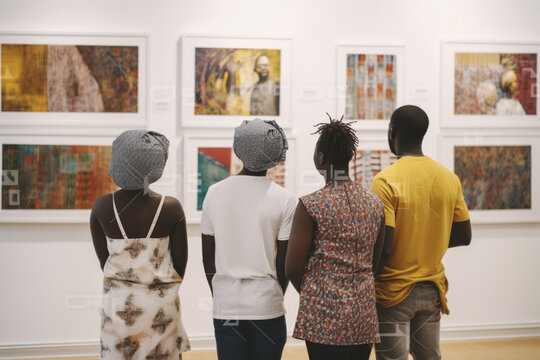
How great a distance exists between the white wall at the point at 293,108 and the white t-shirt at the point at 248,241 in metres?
2.09

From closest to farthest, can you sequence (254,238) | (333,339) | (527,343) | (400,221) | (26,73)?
(333,339)
(254,238)
(400,221)
(26,73)
(527,343)

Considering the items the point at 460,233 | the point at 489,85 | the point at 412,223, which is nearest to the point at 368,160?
the point at 489,85

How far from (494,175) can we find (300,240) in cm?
310

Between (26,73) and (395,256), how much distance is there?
3.22 metres

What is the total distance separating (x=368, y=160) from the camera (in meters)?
4.52

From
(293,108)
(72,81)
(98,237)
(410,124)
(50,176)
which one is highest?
(72,81)

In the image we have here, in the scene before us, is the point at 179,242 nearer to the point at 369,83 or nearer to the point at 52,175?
the point at 52,175

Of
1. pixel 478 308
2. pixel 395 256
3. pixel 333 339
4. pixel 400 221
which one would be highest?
pixel 400 221

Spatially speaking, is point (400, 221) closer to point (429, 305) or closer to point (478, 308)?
point (429, 305)

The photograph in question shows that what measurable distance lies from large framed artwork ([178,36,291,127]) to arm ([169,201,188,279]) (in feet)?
6.49

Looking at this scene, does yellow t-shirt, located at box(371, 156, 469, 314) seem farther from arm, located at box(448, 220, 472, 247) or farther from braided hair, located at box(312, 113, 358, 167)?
braided hair, located at box(312, 113, 358, 167)

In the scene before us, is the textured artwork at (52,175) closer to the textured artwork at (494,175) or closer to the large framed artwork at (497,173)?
the large framed artwork at (497,173)

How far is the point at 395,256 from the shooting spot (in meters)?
2.46

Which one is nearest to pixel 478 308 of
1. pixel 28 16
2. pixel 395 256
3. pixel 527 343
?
pixel 527 343
